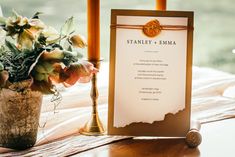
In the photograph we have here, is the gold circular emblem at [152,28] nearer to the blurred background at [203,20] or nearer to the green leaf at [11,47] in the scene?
the green leaf at [11,47]

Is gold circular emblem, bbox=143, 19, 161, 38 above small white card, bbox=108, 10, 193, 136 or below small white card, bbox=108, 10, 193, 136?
above

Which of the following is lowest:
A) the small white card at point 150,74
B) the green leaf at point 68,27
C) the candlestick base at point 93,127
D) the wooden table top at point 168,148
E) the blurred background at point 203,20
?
the wooden table top at point 168,148

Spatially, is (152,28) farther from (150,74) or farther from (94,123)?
(94,123)

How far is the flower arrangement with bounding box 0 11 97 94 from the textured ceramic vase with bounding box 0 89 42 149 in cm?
2

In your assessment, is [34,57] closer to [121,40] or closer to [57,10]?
[121,40]

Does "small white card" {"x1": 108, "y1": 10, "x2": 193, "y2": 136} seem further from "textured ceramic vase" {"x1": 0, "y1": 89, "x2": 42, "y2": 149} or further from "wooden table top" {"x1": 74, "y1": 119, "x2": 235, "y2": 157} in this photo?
"textured ceramic vase" {"x1": 0, "y1": 89, "x2": 42, "y2": 149}

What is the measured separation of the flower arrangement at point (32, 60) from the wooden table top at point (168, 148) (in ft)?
0.51

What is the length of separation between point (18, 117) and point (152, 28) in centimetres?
33

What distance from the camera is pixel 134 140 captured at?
1021 mm

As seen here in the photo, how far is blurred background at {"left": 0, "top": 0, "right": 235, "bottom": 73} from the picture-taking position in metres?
2.90

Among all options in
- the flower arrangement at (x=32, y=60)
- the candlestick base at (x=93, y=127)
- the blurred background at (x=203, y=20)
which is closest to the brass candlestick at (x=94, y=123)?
the candlestick base at (x=93, y=127)

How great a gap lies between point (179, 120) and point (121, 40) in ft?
0.69

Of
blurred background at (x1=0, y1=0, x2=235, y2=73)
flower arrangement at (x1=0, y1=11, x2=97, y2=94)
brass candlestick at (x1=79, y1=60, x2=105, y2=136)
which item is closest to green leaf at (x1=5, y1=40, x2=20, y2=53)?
flower arrangement at (x1=0, y1=11, x2=97, y2=94)

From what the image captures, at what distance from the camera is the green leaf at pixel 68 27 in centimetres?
95
